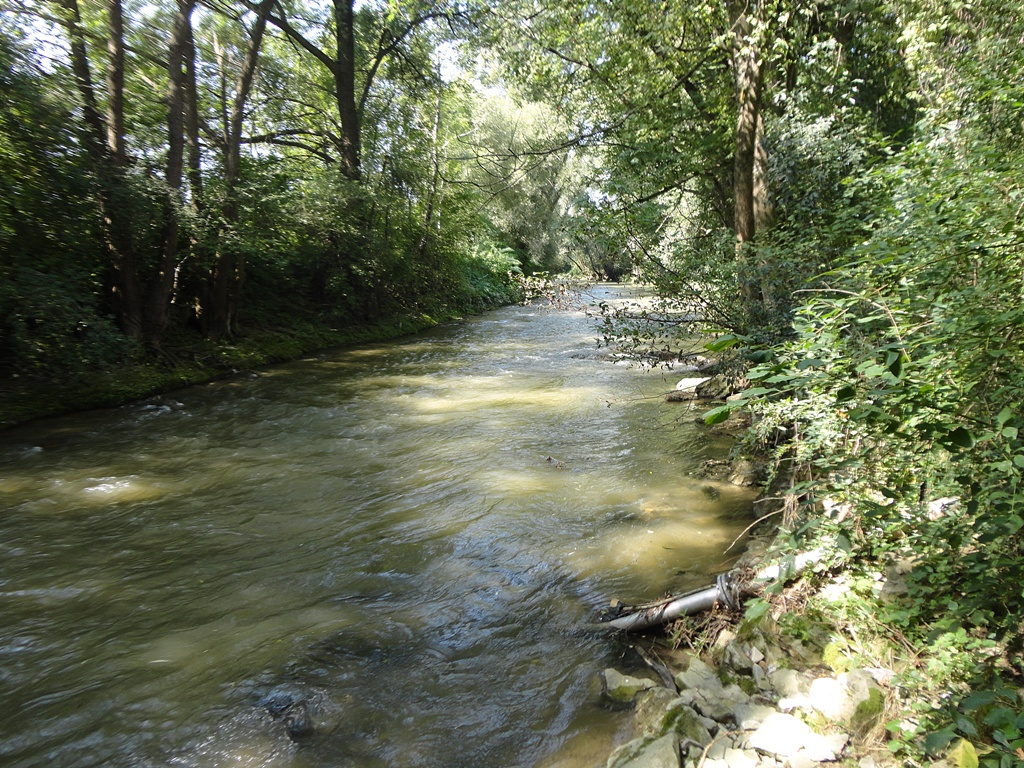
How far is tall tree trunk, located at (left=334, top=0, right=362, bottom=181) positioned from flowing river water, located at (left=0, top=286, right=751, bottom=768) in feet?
35.3

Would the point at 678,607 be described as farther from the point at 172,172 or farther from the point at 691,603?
the point at 172,172

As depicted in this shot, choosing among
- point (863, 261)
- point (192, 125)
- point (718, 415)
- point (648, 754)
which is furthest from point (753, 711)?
point (192, 125)

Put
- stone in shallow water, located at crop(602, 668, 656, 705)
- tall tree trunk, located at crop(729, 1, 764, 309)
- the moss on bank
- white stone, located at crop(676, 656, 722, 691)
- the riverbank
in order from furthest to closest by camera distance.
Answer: the moss on bank
tall tree trunk, located at crop(729, 1, 764, 309)
stone in shallow water, located at crop(602, 668, 656, 705)
white stone, located at crop(676, 656, 722, 691)
the riverbank

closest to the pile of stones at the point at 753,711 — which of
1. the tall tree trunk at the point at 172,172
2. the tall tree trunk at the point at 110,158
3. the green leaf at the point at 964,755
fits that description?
the green leaf at the point at 964,755

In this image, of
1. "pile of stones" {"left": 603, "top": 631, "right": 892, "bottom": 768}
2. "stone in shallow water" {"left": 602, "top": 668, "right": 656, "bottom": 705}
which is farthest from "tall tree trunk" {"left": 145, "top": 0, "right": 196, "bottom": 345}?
"pile of stones" {"left": 603, "top": 631, "right": 892, "bottom": 768}

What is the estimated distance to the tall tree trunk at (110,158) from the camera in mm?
10469

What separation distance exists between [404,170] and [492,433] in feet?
Answer: 44.0

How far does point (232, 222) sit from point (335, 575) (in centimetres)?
1058

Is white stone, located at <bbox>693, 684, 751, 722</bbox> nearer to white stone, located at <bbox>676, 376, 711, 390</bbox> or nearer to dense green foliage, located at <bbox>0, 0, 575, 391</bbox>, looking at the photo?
white stone, located at <bbox>676, 376, 711, 390</bbox>

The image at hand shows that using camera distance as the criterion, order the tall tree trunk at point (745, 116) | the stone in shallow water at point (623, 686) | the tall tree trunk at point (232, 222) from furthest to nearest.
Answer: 1. the tall tree trunk at point (232, 222)
2. the tall tree trunk at point (745, 116)
3. the stone in shallow water at point (623, 686)

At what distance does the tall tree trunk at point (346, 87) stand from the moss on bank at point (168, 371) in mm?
5216

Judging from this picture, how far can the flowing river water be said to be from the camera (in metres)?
3.56

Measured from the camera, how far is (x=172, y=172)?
11.9 meters

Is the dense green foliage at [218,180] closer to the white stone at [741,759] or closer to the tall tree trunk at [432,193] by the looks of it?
the tall tree trunk at [432,193]
